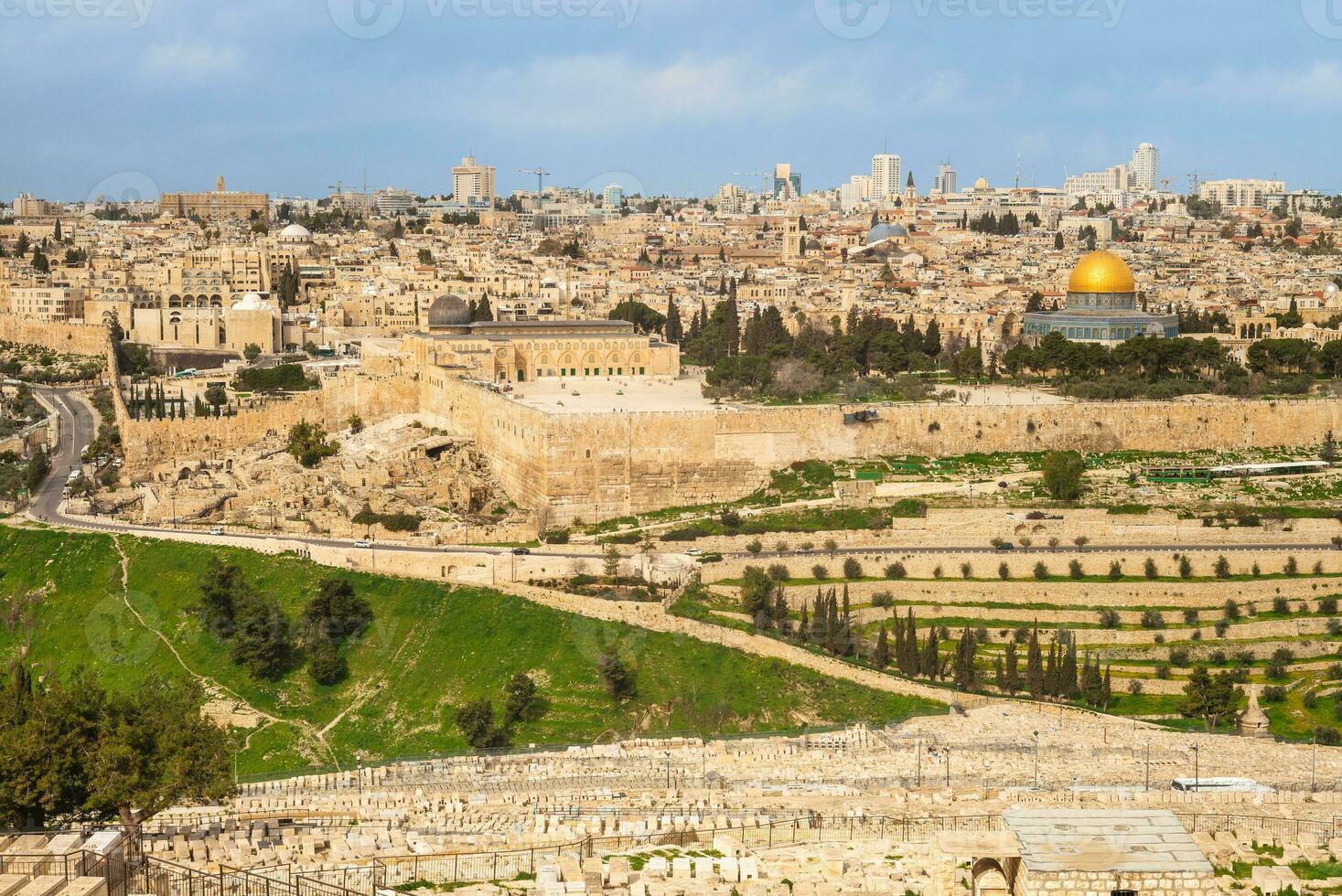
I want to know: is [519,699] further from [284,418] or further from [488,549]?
[284,418]

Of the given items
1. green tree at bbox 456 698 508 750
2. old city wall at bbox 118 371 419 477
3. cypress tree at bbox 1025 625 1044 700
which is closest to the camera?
green tree at bbox 456 698 508 750

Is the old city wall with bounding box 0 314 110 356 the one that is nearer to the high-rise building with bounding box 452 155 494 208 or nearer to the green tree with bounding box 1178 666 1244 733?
the green tree with bounding box 1178 666 1244 733

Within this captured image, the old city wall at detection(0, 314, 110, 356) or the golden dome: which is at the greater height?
the golden dome

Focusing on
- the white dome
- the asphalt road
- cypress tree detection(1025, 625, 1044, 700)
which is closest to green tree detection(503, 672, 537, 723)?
the asphalt road

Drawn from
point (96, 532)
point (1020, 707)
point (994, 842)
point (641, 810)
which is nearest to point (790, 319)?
point (96, 532)

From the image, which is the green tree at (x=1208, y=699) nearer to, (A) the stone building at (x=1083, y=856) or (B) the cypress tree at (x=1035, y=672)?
(B) the cypress tree at (x=1035, y=672)

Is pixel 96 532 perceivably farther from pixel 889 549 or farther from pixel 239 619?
pixel 889 549
